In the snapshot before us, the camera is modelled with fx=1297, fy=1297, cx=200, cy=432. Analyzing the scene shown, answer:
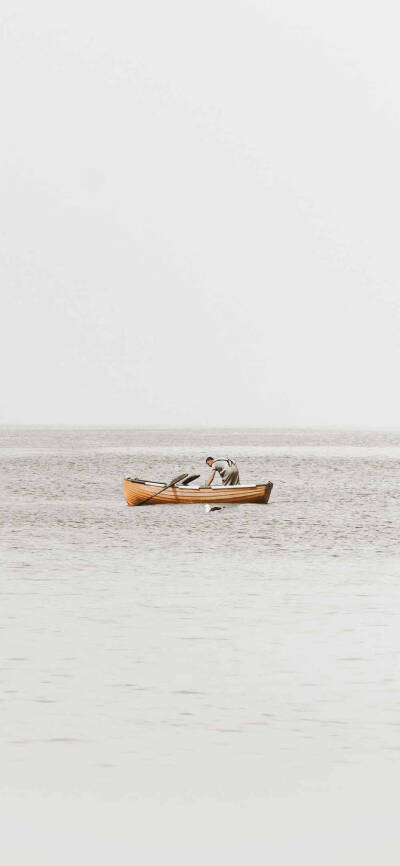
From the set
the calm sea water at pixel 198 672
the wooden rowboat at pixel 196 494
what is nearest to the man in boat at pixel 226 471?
the wooden rowboat at pixel 196 494

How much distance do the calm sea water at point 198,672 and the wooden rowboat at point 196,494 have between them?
12290 millimetres

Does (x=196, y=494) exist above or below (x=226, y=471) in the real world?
below

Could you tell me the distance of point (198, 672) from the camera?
1596cm

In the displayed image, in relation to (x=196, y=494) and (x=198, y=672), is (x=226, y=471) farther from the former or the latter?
(x=198, y=672)

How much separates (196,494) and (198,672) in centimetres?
3548

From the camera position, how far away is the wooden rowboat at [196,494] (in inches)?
1986

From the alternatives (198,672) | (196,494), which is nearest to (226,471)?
(196,494)

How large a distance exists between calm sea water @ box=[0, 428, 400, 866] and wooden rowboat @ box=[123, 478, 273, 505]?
40.3 feet

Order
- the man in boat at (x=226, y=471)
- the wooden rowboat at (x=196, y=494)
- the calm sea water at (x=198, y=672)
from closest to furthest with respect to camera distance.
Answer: the calm sea water at (x=198, y=672) < the wooden rowboat at (x=196, y=494) < the man in boat at (x=226, y=471)

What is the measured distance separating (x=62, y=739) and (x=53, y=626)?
7471mm

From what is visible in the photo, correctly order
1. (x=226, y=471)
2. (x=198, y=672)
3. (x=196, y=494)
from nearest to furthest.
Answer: (x=198, y=672), (x=226, y=471), (x=196, y=494)

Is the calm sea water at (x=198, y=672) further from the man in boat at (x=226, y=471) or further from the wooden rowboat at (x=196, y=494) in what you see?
the man in boat at (x=226, y=471)

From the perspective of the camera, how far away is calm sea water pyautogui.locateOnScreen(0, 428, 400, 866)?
10.9m

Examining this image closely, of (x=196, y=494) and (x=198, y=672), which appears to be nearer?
(x=198, y=672)
